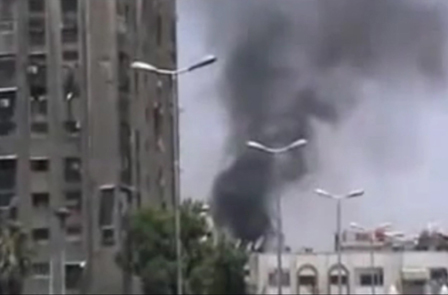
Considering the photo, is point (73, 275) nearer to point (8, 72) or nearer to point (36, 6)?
point (8, 72)

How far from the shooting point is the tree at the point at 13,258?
64750mm

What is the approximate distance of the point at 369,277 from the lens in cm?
9269

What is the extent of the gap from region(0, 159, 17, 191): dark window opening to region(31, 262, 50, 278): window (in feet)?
15.0

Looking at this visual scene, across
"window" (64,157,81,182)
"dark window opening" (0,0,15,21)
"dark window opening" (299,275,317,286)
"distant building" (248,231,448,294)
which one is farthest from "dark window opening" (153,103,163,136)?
"dark window opening" (299,275,317,286)

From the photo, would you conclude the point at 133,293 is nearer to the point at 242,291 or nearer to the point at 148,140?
the point at 242,291

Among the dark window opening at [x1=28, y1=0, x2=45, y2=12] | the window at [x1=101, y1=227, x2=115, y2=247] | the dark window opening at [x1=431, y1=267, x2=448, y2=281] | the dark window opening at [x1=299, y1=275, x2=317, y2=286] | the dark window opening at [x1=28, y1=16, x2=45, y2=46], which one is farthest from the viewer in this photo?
the dark window opening at [x1=431, y1=267, x2=448, y2=281]

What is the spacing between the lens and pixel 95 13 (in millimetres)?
76000

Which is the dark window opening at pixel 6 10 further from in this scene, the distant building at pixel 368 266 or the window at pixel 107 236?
the distant building at pixel 368 266

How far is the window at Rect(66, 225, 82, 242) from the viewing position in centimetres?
7381

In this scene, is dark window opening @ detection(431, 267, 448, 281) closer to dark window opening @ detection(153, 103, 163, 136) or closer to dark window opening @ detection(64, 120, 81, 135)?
dark window opening @ detection(153, 103, 163, 136)

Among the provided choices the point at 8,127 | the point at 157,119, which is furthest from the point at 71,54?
the point at 157,119

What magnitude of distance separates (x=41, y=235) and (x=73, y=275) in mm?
2897

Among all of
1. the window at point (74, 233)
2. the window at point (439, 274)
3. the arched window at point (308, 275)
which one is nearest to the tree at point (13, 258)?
the window at point (74, 233)

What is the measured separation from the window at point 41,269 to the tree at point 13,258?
3855 millimetres
